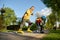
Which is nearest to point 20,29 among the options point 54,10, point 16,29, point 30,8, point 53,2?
point 16,29

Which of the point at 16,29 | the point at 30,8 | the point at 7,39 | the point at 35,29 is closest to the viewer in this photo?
the point at 7,39

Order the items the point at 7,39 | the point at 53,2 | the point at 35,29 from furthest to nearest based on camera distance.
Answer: the point at 53,2 → the point at 35,29 → the point at 7,39

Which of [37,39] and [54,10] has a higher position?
[54,10]

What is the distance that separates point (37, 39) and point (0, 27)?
5307mm

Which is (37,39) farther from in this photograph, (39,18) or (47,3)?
(47,3)

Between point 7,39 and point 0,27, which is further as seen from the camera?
point 0,27

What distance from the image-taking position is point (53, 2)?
43.1 ft

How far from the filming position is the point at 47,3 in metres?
14.3

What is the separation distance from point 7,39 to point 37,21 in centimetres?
122

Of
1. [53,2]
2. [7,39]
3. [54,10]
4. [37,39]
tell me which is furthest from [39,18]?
[54,10]

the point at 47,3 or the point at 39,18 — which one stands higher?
the point at 47,3

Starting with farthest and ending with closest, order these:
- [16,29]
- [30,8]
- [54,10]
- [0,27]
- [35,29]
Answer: [54,10] → [0,27] → [35,29] → [16,29] → [30,8]

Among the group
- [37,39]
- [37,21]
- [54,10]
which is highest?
[54,10]

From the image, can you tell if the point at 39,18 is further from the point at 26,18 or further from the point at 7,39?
the point at 7,39
